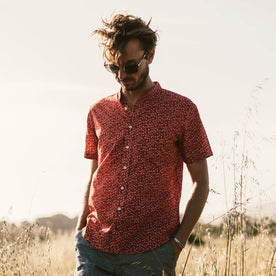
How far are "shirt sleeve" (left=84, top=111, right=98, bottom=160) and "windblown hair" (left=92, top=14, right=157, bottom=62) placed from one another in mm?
513

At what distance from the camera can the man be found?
9.43 feet

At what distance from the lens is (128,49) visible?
124 inches

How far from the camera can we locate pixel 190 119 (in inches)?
118

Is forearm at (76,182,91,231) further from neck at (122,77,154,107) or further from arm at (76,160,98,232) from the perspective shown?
neck at (122,77,154,107)

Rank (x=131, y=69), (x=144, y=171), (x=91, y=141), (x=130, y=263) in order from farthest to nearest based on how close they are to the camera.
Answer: (x=91, y=141) → (x=131, y=69) → (x=144, y=171) → (x=130, y=263)

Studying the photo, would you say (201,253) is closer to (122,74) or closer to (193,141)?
(193,141)

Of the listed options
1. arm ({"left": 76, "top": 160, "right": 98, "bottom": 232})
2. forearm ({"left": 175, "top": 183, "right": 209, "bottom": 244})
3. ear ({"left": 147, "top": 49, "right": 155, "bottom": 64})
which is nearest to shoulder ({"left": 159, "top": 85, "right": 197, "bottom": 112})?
ear ({"left": 147, "top": 49, "right": 155, "bottom": 64})

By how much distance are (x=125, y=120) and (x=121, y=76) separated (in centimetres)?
29

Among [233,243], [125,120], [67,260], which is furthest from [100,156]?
[67,260]

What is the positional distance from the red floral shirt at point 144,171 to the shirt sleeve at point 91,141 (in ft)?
1.02

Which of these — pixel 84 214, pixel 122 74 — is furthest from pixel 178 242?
pixel 122 74

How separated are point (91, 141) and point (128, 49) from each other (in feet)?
2.53

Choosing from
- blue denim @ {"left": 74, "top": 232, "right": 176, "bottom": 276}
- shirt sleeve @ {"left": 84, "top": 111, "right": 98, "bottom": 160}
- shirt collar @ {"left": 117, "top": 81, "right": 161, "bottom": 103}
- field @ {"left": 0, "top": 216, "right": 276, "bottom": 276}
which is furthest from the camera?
shirt sleeve @ {"left": 84, "top": 111, "right": 98, "bottom": 160}


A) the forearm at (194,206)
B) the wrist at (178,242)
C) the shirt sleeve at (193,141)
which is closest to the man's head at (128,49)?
the shirt sleeve at (193,141)
